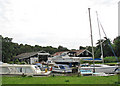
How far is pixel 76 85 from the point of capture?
35.8 feet

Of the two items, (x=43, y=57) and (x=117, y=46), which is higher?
(x=117, y=46)

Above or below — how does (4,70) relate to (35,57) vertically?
below

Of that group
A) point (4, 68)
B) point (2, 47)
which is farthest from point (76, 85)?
point (2, 47)

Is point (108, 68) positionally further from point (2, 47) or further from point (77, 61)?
point (2, 47)

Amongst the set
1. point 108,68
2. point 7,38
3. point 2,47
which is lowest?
point 108,68

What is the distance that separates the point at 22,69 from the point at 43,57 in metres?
39.8

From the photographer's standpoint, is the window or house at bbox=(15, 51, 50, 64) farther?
house at bbox=(15, 51, 50, 64)

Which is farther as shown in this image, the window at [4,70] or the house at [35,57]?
the house at [35,57]

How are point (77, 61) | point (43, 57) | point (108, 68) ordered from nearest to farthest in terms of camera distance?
point (108, 68) < point (77, 61) < point (43, 57)

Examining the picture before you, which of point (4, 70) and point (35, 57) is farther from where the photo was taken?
point (35, 57)

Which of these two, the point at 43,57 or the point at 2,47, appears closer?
the point at 2,47

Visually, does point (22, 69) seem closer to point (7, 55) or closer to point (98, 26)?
point (98, 26)

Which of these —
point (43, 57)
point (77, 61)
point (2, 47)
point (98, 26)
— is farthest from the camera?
point (43, 57)

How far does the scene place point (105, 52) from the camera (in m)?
64.9
